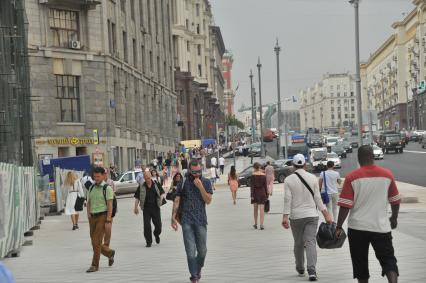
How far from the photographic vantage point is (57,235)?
2264 centimetres

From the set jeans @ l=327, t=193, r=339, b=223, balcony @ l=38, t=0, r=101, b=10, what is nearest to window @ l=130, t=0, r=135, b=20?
balcony @ l=38, t=0, r=101, b=10

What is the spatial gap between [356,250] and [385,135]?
81.5 metres

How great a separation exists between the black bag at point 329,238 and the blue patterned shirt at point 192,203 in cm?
210

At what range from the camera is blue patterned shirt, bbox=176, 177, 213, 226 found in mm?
11594

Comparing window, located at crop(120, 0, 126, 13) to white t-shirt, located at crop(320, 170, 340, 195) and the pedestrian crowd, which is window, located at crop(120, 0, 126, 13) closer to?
white t-shirt, located at crop(320, 170, 340, 195)

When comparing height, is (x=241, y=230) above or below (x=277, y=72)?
below

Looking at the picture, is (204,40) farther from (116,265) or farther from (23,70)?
(116,265)

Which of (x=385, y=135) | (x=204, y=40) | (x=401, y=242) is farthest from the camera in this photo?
(x=204, y=40)

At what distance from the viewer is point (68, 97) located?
49156mm

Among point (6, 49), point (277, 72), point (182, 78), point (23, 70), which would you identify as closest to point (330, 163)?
point (6, 49)

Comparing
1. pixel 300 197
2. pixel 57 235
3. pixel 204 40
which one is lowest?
pixel 57 235

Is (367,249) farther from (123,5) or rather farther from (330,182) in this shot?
(123,5)

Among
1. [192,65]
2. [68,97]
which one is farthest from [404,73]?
[68,97]

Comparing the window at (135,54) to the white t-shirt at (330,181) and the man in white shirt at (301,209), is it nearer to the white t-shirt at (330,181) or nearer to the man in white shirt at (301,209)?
the white t-shirt at (330,181)
